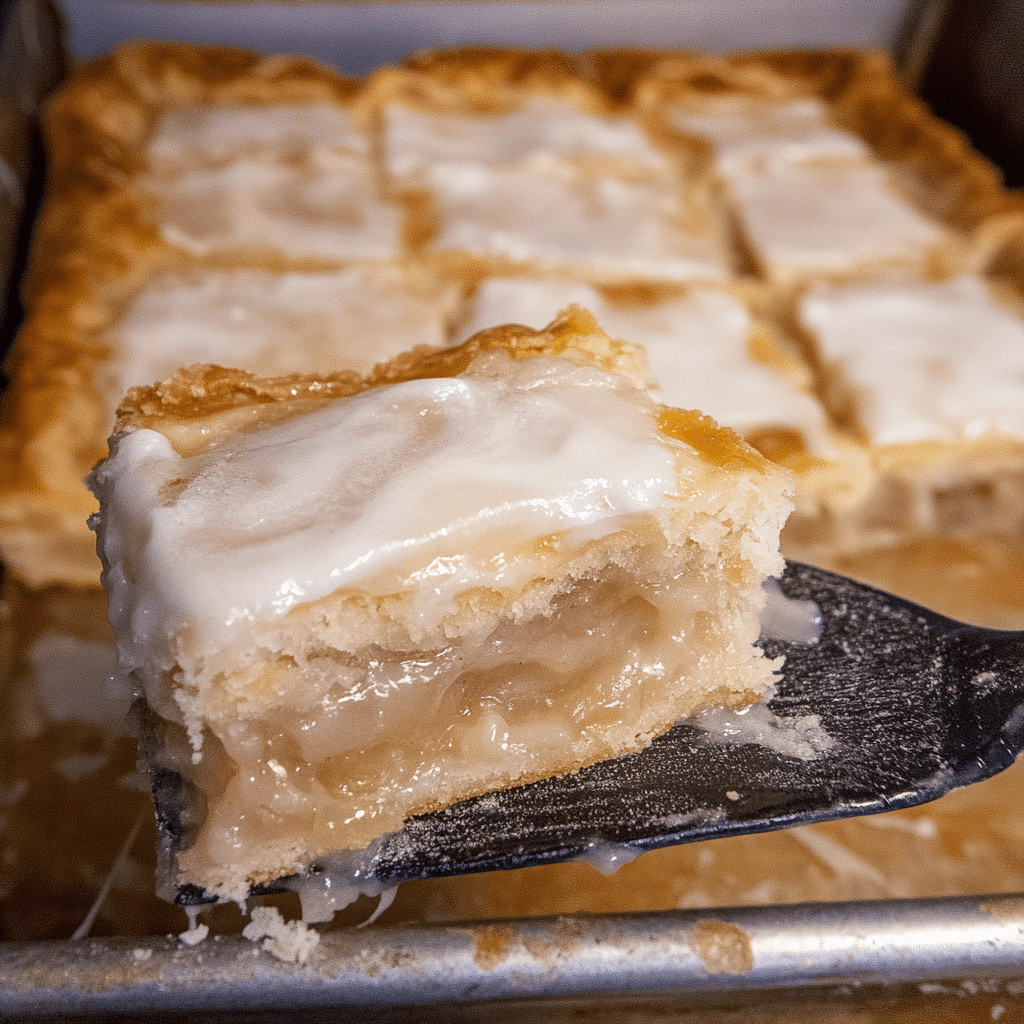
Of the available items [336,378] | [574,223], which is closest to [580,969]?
[336,378]

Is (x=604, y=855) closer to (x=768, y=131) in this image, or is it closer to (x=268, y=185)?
(x=268, y=185)

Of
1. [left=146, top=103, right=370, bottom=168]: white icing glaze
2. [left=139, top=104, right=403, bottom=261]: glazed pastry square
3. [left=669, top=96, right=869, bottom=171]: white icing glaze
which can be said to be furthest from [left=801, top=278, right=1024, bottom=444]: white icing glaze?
[left=146, top=103, right=370, bottom=168]: white icing glaze

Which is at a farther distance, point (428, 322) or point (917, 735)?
point (428, 322)

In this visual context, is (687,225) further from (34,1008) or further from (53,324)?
(34,1008)

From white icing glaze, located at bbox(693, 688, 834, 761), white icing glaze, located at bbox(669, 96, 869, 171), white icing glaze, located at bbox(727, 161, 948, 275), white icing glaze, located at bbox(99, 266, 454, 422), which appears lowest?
white icing glaze, located at bbox(99, 266, 454, 422)

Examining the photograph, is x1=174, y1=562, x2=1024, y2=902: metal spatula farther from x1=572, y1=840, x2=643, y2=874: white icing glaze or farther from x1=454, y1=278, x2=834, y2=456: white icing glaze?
x1=454, y1=278, x2=834, y2=456: white icing glaze

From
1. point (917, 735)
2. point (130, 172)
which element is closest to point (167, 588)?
point (917, 735)
